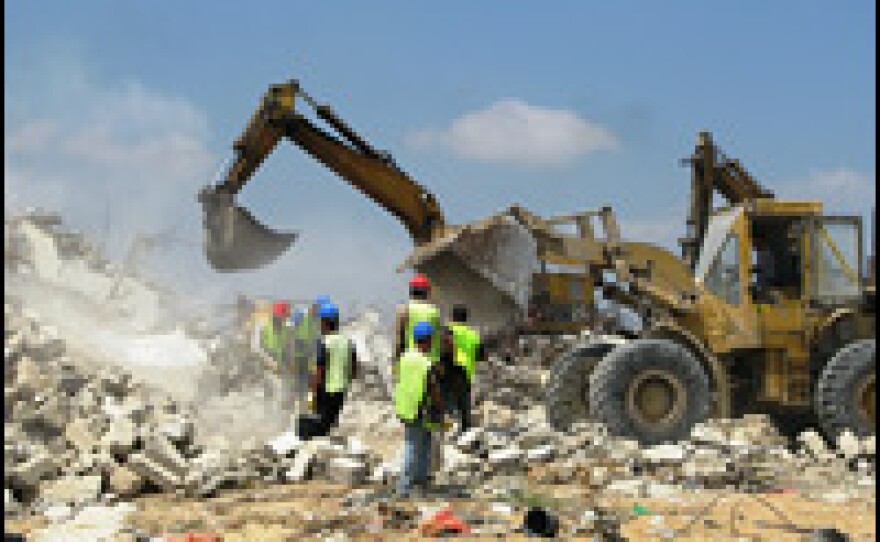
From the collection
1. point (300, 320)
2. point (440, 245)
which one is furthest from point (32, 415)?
point (440, 245)

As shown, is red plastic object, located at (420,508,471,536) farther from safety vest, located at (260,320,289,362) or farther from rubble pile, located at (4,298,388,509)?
safety vest, located at (260,320,289,362)

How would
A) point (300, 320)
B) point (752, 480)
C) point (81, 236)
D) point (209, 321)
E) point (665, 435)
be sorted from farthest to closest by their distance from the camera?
point (81, 236), point (209, 321), point (300, 320), point (665, 435), point (752, 480)

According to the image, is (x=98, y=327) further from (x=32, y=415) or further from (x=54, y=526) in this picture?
(x=54, y=526)

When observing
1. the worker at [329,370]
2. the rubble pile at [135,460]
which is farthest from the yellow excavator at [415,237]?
the worker at [329,370]

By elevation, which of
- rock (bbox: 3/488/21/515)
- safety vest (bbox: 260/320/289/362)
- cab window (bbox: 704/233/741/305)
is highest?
cab window (bbox: 704/233/741/305)

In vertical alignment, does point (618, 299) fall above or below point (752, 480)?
above

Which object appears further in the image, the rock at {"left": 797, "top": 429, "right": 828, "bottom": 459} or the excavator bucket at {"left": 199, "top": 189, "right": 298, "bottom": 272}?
the excavator bucket at {"left": 199, "top": 189, "right": 298, "bottom": 272}

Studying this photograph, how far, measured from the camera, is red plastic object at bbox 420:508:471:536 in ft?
23.5

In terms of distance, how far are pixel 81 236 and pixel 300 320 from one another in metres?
15.0

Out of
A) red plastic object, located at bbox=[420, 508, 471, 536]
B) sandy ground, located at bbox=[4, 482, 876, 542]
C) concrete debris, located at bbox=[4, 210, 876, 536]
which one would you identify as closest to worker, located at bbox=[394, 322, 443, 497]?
sandy ground, located at bbox=[4, 482, 876, 542]

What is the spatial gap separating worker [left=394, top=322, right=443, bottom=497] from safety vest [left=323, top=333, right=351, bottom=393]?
51.9 inches

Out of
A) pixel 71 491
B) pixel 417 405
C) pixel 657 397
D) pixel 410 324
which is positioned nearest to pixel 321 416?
pixel 410 324

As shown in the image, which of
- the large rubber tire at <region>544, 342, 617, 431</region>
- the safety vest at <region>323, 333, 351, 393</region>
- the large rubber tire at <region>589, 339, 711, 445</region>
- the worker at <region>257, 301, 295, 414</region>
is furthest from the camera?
the worker at <region>257, 301, 295, 414</region>

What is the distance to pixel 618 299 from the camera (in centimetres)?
1326
